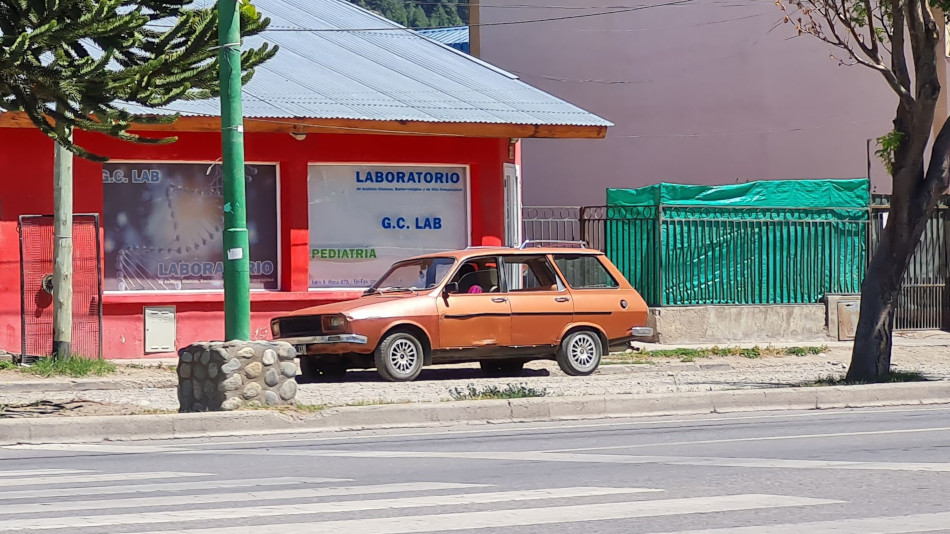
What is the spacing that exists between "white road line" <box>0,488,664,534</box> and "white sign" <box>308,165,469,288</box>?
14.1 metres

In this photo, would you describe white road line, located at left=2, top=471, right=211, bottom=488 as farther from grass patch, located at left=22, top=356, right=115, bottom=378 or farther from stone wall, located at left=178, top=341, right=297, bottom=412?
grass patch, located at left=22, top=356, right=115, bottom=378

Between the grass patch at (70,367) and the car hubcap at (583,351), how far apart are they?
5779mm

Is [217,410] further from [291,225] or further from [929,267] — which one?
[929,267]

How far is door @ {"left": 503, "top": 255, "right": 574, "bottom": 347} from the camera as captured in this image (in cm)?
1738

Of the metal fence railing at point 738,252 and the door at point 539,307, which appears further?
the metal fence railing at point 738,252

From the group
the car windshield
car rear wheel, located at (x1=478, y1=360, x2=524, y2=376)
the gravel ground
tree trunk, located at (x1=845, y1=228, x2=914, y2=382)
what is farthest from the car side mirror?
tree trunk, located at (x1=845, y1=228, x2=914, y2=382)

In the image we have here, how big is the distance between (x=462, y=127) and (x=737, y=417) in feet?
31.2

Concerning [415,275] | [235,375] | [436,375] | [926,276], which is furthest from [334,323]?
[926,276]

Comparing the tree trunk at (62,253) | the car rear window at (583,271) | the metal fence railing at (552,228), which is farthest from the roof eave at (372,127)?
the car rear window at (583,271)

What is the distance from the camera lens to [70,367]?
57.7 ft

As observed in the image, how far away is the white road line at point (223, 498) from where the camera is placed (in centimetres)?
717

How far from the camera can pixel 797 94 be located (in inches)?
1260

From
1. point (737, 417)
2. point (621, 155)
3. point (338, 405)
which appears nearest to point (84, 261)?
point (338, 405)

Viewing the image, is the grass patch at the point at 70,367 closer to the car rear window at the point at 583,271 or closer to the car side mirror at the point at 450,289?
the car side mirror at the point at 450,289
